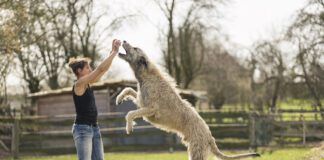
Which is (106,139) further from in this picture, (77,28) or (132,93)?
(77,28)

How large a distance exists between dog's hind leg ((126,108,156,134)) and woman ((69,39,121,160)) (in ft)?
3.60

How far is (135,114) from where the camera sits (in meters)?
8.62

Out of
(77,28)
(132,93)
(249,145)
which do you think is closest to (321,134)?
(249,145)

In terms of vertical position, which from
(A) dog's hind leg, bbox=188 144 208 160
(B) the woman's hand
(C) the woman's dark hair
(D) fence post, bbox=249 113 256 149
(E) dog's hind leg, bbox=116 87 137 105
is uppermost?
(B) the woman's hand

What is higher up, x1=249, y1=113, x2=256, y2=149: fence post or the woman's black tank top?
the woman's black tank top

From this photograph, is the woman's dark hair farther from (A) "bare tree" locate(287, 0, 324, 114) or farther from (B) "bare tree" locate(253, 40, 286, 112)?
(B) "bare tree" locate(253, 40, 286, 112)

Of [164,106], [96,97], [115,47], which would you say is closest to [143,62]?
[164,106]

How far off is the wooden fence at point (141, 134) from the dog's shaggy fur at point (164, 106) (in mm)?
11308

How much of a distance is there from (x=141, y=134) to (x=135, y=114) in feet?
39.6

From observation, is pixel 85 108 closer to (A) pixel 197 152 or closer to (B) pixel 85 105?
(B) pixel 85 105

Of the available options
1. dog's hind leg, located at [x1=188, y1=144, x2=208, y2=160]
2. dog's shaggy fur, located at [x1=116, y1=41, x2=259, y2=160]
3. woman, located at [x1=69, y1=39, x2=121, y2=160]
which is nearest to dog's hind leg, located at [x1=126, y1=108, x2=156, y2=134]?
dog's shaggy fur, located at [x1=116, y1=41, x2=259, y2=160]

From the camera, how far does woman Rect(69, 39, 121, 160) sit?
7.29m

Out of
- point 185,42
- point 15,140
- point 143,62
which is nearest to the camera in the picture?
point 143,62

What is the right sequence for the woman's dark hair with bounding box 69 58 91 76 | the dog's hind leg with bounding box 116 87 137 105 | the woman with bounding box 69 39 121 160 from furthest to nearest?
the dog's hind leg with bounding box 116 87 137 105 → the woman's dark hair with bounding box 69 58 91 76 → the woman with bounding box 69 39 121 160
